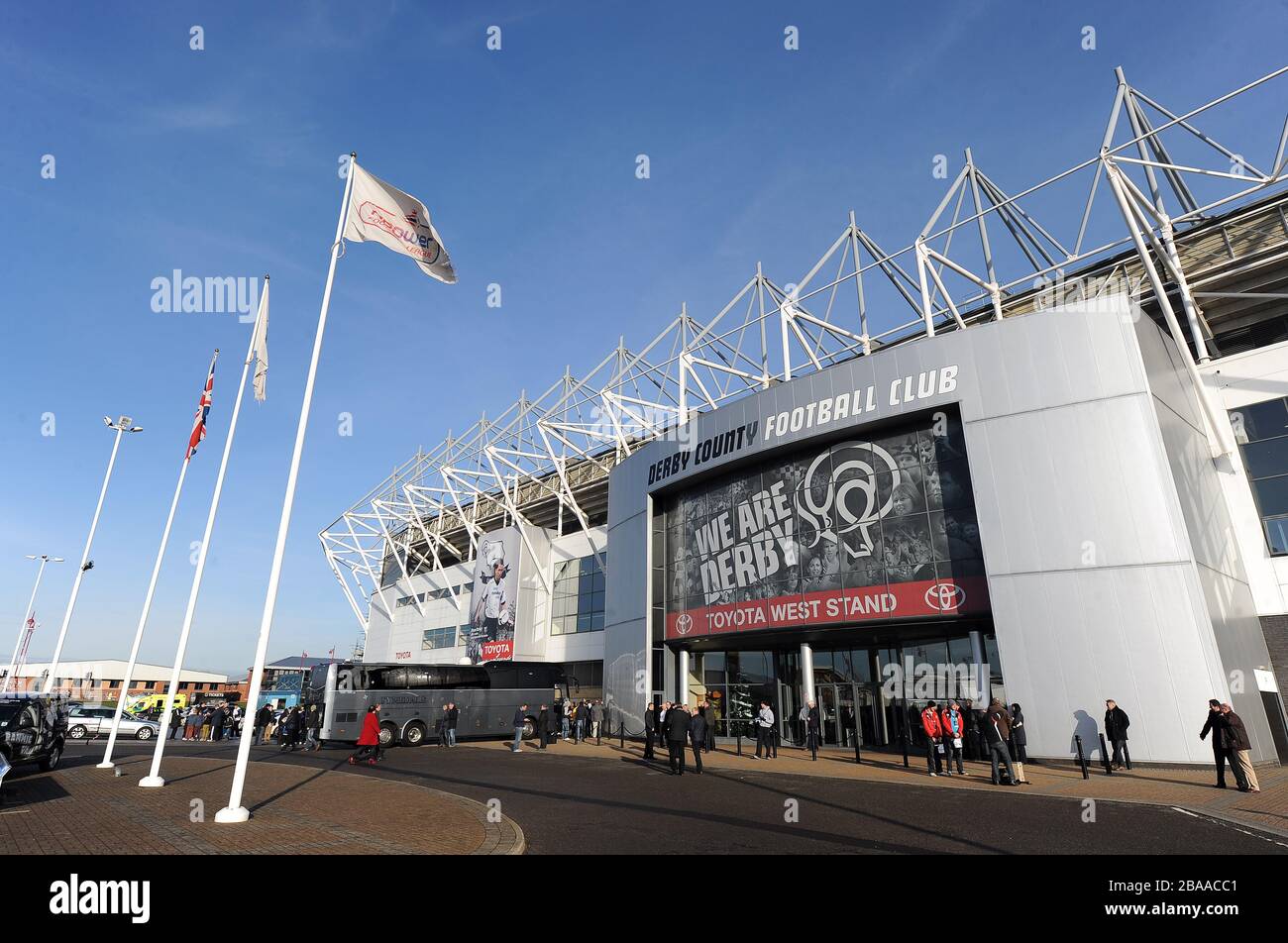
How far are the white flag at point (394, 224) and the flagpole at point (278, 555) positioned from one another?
22 cm

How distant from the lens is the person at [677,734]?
17.5m

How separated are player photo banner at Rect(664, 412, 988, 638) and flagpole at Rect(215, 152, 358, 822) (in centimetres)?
1761

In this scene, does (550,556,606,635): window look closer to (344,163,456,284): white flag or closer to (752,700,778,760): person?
(752,700,778,760): person

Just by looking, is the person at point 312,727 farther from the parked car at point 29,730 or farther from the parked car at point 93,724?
the parked car at point 93,724

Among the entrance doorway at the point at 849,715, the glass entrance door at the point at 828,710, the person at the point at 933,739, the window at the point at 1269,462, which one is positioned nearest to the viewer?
the person at the point at 933,739

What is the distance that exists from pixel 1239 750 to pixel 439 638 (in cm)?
5009

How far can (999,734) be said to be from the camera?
586 inches

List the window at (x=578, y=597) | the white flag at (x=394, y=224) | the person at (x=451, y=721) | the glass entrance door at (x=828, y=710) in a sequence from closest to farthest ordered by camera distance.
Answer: the white flag at (x=394, y=224)
the glass entrance door at (x=828, y=710)
the person at (x=451, y=721)
the window at (x=578, y=597)

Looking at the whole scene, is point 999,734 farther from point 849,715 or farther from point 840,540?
point 849,715

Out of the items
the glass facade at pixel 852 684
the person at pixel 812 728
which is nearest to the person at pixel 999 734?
the glass facade at pixel 852 684

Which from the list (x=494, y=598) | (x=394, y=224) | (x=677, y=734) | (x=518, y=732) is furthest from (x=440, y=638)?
(x=394, y=224)

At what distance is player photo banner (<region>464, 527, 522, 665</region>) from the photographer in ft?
144
